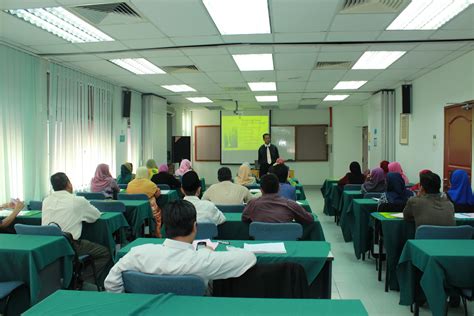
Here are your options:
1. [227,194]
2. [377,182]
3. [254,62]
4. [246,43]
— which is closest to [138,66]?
[254,62]

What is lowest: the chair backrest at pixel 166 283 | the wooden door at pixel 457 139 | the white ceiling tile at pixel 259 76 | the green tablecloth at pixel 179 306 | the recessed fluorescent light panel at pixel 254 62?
the green tablecloth at pixel 179 306

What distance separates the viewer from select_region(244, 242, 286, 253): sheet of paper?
229 centimetres

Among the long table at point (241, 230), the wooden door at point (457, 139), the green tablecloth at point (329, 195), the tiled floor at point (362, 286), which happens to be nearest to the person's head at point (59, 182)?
the long table at point (241, 230)

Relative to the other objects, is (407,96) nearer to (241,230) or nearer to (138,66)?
(138,66)

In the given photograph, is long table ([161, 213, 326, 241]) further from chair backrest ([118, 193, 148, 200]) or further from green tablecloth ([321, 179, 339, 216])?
green tablecloth ([321, 179, 339, 216])

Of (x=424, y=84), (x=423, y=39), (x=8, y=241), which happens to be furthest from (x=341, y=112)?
(x=8, y=241)

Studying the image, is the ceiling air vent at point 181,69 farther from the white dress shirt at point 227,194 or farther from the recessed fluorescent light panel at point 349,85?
the recessed fluorescent light panel at point 349,85

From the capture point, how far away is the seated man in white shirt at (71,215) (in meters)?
3.34

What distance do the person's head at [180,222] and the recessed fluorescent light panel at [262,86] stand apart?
6.26m

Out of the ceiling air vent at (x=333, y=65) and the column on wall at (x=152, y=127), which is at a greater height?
the ceiling air vent at (x=333, y=65)

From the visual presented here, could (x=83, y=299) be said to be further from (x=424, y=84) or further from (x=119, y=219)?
(x=424, y=84)

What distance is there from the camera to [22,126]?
200 inches

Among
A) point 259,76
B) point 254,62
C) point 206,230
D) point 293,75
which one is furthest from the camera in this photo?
point 259,76

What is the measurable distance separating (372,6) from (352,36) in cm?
Answer: 92
